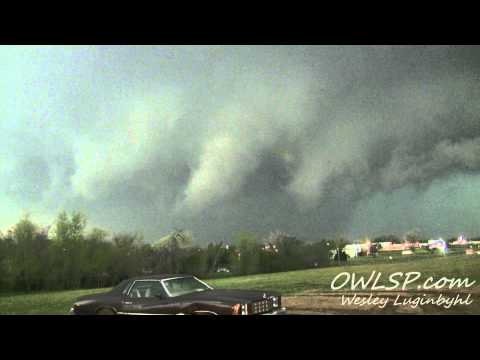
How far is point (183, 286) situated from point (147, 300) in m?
0.53

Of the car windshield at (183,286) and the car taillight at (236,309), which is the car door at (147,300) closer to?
the car windshield at (183,286)

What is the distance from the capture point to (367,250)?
7.57m

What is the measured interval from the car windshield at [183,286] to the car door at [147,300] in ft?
0.32

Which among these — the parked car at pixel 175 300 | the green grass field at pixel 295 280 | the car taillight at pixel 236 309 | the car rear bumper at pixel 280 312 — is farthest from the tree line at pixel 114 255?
the car taillight at pixel 236 309

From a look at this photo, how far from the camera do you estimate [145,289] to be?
693 centimetres

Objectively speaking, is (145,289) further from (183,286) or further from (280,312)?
(280,312)

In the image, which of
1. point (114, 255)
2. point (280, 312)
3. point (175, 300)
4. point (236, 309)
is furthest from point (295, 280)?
point (114, 255)

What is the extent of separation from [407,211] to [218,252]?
3.03 metres

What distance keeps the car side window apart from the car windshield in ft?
0.40

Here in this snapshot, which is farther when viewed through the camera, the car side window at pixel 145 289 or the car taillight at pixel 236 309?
the car side window at pixel 145 289

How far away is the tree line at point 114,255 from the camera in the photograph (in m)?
7.73

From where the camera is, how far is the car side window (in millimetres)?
6852
